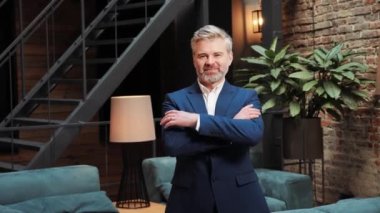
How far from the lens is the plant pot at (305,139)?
487 cm

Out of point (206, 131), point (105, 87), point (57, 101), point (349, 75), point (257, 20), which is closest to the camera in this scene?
point (206, 131)

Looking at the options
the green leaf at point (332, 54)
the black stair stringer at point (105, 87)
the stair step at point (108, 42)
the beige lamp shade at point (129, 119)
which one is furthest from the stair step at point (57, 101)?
the green leaf at point (332, 54)

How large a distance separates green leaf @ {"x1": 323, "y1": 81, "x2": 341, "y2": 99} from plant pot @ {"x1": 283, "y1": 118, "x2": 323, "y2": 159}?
0.32 metres

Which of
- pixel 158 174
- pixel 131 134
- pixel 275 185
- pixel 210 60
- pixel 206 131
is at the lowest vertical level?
pixel 275 185

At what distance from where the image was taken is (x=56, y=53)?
783 cm

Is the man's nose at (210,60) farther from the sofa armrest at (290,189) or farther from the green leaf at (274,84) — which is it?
the green leaf at (274,84)

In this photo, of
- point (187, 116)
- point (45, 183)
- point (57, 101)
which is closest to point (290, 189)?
point (45, 183)

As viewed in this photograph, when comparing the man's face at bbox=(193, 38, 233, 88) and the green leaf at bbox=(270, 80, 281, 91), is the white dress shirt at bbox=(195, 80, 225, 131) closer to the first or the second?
the man's face at bbox=(193, 38, 233, 88)

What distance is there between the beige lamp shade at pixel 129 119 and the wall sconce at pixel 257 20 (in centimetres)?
275

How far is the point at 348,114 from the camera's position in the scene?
534 cm

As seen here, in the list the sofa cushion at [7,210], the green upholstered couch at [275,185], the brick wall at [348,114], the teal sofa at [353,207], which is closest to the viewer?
the teal sofa at [353,207]

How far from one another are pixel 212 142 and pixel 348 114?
12.3ft

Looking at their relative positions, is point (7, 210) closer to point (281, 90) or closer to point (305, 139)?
point (281, 90)

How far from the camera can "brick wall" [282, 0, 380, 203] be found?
16.5 feet
